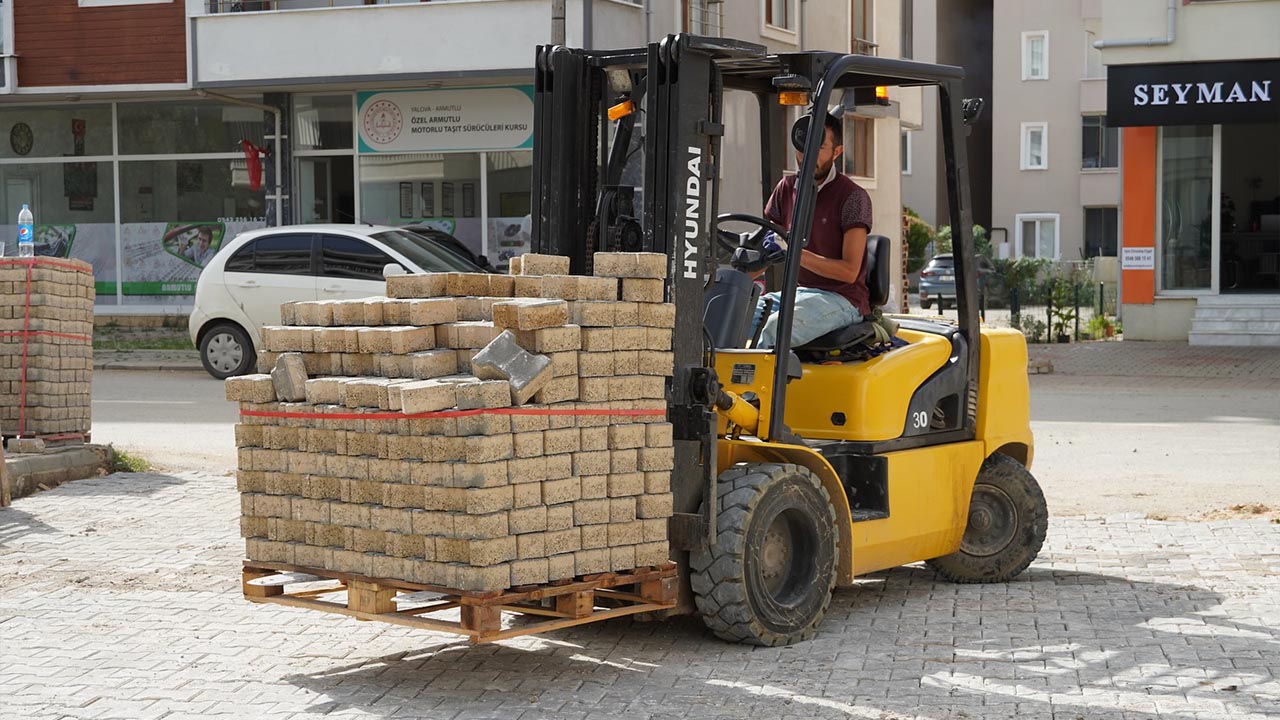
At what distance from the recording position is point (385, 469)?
244 inches

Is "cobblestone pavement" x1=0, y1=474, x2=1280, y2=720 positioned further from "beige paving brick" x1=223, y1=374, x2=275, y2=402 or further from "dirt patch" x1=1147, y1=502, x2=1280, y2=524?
"beige paving brick" x1=223, y1=374, x2=275, y2=402

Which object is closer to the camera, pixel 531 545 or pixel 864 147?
pixel 531 545

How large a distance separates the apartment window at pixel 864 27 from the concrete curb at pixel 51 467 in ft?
85.8

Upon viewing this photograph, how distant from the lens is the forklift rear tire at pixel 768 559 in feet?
22.6

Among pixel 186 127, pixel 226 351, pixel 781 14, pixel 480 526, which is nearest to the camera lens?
pixel 480 526

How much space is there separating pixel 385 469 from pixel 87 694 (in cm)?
152

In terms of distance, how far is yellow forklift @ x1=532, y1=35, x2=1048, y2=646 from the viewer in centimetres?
699

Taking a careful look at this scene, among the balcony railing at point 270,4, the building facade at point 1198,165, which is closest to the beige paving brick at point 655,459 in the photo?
the building facade at point 1198,165

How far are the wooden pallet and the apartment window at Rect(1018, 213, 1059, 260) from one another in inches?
1863

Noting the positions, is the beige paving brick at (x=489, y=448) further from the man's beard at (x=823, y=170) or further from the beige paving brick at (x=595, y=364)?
the man's beard at (x=823, y=170)

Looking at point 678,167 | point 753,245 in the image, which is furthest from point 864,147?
point 678,167

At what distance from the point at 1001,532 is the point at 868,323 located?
166 cm

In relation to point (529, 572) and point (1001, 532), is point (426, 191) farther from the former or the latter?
point (529, 572)

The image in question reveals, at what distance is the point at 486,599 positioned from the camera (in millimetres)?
5984
